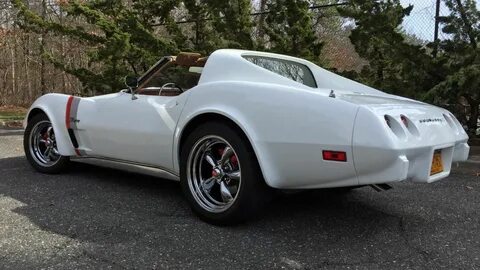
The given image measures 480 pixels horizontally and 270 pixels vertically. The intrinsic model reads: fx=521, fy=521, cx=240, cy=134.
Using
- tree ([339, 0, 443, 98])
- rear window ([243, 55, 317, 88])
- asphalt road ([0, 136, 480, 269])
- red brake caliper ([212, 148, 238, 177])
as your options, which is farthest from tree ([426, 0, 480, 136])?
red brake caliper ([212, 148, 238, 177])

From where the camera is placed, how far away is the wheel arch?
11.8ft

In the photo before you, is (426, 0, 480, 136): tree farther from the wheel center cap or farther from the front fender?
the front fender

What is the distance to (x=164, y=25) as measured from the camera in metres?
11.6

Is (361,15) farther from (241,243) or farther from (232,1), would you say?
(241,243)

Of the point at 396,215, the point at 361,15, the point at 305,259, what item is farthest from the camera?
the point at 361,15

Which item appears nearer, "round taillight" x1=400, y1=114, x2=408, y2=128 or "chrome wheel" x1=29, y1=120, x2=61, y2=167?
"round taillight" x1=400, y1=114, x2=408, y2=128

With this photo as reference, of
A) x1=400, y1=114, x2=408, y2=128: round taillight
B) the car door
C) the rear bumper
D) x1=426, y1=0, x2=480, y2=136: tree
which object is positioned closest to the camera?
the rear bumper

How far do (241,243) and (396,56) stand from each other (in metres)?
5.10

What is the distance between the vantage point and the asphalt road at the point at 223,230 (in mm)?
3127

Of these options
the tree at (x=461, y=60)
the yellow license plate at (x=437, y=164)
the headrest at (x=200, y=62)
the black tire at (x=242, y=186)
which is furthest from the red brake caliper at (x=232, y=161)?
the tree at (x=461, y=60)

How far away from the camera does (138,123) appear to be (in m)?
4.40

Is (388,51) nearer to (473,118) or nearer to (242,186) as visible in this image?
(473,118)

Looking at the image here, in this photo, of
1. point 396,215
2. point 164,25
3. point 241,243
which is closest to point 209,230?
point 241,243

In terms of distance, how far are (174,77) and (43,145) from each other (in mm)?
1871
